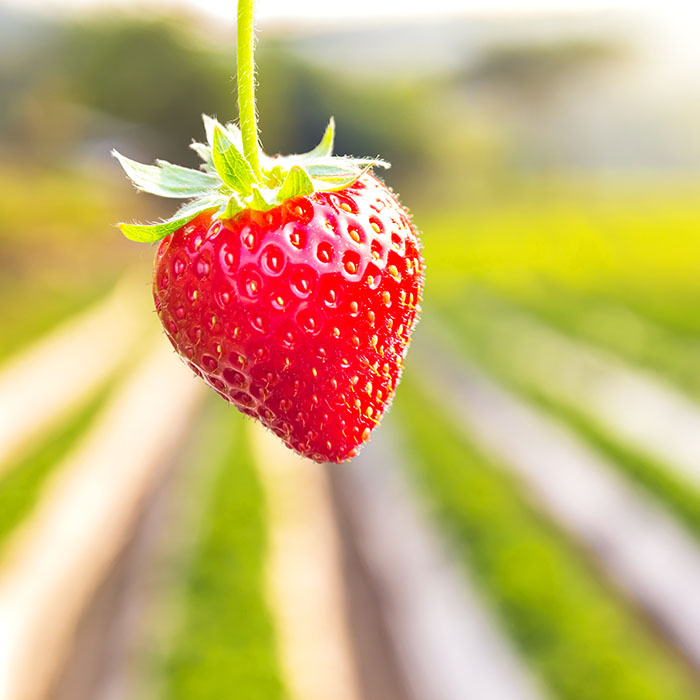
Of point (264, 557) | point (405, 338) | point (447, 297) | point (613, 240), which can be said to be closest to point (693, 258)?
point (613, 240)

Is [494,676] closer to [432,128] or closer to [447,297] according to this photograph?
[447,297]

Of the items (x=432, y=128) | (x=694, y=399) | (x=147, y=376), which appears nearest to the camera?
(x=694, y=399)

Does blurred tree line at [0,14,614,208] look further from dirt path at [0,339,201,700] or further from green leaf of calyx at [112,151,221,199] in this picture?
green leaf of calyx at [112,151,221,199]

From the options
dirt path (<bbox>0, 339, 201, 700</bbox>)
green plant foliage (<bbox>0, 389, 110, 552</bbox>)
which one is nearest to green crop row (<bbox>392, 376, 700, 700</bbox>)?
dirt path (<bbox>0, 339, 201, 700</bbox>)

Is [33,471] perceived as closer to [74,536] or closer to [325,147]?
[74,536]

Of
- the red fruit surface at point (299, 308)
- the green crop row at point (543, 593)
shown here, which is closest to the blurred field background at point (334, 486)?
the green crop row at point (543, 593)

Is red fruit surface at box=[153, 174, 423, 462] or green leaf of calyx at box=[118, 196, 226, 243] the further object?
red fruit surface at box=[153, 174, 423, 462]

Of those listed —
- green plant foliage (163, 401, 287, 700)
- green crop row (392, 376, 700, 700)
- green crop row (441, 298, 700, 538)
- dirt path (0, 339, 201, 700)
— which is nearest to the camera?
green crop row (392, 376, 700, 700)
